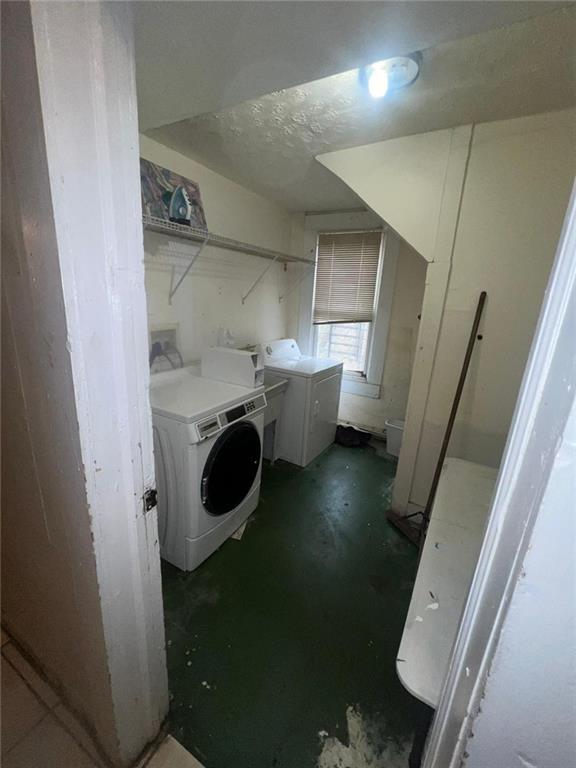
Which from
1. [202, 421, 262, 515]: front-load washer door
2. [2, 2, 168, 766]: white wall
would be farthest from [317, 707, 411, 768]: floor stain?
[202, 421, 262, 515]: front-load washer door

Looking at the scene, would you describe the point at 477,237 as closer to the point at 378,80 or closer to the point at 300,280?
the point at 378,80

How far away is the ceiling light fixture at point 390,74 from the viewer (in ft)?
3.57

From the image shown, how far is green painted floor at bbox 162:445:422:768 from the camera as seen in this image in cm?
106

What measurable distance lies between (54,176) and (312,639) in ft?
5.91

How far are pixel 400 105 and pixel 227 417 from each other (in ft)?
5.46

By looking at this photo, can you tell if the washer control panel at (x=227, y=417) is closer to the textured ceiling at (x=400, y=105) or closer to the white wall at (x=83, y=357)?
the white wall at (x=83, y=357)

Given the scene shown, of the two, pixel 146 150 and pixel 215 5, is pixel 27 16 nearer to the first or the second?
pixel 215 5

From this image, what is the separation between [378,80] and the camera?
45.7 inches

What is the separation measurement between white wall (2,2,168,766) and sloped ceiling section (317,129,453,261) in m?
1.49

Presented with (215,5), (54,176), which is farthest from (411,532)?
(215,5)

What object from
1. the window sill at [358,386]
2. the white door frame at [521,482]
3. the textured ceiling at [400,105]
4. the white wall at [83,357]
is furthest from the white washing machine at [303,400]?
the white door frame at [521,482]

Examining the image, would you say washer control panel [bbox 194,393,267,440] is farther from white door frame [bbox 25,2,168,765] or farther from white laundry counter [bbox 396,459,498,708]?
white laundry counter [bbox 396,459,498,708]

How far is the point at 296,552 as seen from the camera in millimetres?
1817

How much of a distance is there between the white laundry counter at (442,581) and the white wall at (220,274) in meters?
1.87
